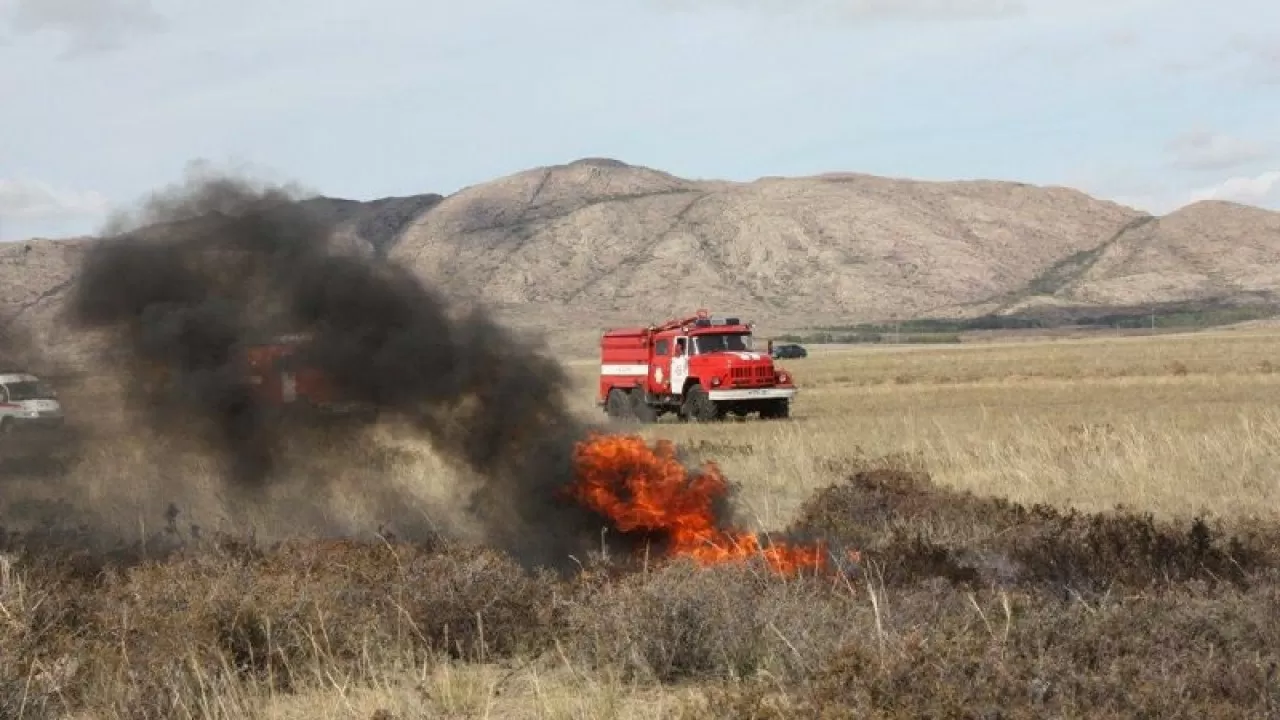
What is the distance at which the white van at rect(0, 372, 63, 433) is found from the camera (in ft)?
46.6

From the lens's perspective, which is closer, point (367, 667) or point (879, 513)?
point (367, 667)

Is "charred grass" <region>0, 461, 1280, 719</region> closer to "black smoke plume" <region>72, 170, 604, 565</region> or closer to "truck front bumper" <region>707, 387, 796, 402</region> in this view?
"black smoke plume" <region>72, 170, 604, 565</region>

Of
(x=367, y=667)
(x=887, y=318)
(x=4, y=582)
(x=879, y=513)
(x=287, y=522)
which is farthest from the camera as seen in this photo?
(x=887, y=318)

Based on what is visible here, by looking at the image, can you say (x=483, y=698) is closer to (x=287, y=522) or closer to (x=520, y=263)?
(x=287, y=522)

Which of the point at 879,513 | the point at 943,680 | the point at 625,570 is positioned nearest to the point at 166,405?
the point at 625,570

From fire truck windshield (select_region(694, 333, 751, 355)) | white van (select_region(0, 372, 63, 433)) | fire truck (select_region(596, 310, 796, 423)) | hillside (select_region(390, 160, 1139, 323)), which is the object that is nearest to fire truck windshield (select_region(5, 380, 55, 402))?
white van (select_region(0, 372, 63, 433))

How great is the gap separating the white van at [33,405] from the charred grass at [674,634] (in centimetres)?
430

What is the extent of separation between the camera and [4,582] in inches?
350

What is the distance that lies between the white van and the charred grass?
4.30 m

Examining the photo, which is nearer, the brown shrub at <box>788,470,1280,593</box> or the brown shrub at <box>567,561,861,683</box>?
the brown shrub at <box>567,561,861,683</box>

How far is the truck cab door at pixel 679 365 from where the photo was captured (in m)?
34.3

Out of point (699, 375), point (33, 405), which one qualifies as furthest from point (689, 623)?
point (699, 375)

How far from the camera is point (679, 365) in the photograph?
34.4 meters

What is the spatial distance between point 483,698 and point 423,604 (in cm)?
141
